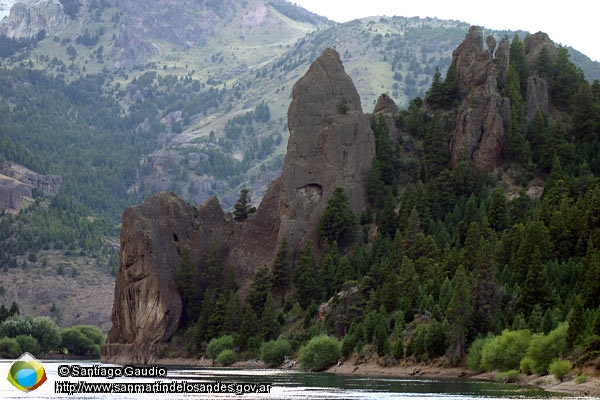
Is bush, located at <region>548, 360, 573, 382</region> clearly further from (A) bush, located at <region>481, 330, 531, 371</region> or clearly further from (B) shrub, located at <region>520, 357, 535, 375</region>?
(A) bush, located at <region>481, 330, 531, 371</region>

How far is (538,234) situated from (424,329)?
21425 mm

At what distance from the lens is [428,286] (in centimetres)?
19588

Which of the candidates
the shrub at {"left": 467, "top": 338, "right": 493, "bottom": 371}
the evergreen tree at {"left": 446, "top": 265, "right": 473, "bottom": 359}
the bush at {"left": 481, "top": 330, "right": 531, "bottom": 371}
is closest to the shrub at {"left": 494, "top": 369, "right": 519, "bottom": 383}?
the bush at {"left": 481, "top": 330, "right": 531, "bottom": 371}

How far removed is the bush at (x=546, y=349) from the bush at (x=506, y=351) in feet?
19.7

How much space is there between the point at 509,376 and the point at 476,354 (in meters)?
13.0

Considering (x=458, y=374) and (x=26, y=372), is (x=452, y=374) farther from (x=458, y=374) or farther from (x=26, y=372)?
(x=26, y=372)

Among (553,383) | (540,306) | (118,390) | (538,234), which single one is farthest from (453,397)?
(538,234)

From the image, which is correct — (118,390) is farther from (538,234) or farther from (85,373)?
(538,234)

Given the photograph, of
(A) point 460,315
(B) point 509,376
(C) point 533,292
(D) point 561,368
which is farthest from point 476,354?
(D) point 561,368

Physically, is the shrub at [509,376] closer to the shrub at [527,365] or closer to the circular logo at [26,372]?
the shrub at [527,365]

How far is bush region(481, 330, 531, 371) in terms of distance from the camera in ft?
504

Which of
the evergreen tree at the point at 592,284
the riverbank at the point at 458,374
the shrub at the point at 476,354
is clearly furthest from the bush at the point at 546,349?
the shrub at the point at 476,354

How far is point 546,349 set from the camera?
145625 millimetres

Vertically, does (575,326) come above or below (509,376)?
above
